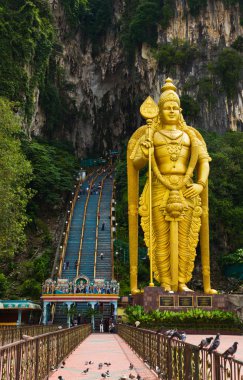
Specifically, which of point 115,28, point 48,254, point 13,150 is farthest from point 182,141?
point 115,28

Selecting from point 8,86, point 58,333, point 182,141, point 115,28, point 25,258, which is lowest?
point 58,333

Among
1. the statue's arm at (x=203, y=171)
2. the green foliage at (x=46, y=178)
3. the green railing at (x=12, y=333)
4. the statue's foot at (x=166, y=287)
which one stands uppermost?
the green foliage at (x=46, y=178)

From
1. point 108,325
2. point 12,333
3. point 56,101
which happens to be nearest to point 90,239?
point 108,325

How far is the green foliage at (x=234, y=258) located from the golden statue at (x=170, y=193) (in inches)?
343

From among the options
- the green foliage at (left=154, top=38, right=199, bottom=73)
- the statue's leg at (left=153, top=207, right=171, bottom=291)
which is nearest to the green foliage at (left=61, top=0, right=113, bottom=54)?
the green foliage at (left=154, top=38, right=199, bottom=73)

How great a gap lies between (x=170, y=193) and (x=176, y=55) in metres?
21.5

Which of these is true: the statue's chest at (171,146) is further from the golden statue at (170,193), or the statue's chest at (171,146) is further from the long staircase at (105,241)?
the long staircase at (105,241)

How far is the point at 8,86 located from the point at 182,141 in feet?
52.4

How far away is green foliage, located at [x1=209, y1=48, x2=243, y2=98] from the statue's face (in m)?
17.9

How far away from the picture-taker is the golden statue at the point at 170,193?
47.1ft

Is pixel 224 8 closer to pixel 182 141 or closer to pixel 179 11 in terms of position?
pixel 179 11

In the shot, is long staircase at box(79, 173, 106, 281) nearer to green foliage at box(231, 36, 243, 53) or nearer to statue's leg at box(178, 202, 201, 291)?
statue's leg at box(178, 202, 201, 291)

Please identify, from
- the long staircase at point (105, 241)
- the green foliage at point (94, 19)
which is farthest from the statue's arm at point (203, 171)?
the green foliage at point (94, 19)

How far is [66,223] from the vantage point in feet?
97.8
